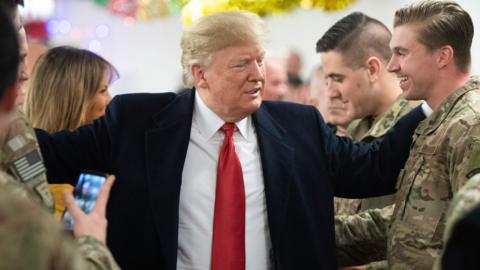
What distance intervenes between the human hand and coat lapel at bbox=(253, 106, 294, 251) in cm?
83

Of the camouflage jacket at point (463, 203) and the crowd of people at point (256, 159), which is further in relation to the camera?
the crowd of people at point (256, 159)

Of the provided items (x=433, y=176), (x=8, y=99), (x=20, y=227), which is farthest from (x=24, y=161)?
(x=433, y=176)

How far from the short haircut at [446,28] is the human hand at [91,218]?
1302 mm

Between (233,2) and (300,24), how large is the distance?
2686mm

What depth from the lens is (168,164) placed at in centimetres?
289

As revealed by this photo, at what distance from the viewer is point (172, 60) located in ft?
29.4

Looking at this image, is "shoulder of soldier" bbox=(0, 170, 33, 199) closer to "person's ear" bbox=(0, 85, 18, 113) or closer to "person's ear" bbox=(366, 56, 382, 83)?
"person's ear" bbox=(0, 85, 18, 113)

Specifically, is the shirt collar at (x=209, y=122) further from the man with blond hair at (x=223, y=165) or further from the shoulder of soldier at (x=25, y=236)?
the shoulder of soldier at (x=25, y=236)

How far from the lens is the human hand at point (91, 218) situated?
2.03 metres

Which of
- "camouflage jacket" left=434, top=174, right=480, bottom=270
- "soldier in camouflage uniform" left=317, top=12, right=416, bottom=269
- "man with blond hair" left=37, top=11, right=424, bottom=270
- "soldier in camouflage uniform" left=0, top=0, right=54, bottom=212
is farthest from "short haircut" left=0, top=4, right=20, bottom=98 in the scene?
"soldier in camouflage uniform" left=317, top=12, right=416, bottom=269

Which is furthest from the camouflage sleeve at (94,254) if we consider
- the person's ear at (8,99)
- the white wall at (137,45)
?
the white wall at (137,45)

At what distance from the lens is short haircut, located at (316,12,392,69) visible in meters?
3.93

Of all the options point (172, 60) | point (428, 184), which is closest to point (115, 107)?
point (428, 184)

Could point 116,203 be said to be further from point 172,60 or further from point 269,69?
point 172,60
